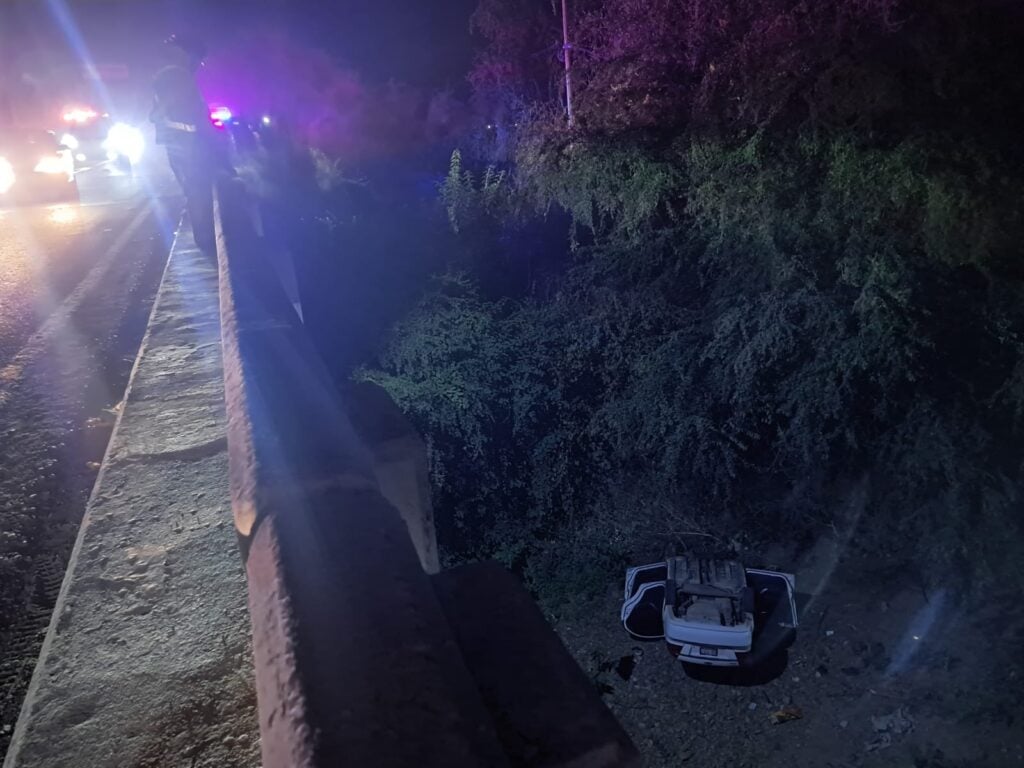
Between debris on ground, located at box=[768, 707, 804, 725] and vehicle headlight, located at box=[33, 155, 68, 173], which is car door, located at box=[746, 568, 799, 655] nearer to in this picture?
debris on ground, located at box=[768, 707, 804, 725]

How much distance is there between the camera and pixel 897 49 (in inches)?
177

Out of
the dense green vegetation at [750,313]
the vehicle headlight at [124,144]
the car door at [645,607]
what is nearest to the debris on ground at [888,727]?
the dense green vegetation at [750,313]

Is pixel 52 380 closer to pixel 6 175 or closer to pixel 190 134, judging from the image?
pixel 190 134

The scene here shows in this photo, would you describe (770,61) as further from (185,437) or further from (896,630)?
(185,437)

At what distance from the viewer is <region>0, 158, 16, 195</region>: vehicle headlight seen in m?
15.2

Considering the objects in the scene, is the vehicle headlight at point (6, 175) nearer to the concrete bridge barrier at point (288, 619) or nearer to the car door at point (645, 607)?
the concrete bridge barrier at point (288, 619)

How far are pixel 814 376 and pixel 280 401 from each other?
159 inches

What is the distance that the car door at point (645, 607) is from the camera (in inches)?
185

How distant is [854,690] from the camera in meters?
4.16

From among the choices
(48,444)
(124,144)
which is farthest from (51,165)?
(48,444)

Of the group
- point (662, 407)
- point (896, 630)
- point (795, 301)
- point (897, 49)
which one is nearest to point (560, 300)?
point (662, 407)

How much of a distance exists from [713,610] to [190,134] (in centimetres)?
782

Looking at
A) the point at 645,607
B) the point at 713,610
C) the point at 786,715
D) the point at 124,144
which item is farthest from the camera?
the point at 124,144

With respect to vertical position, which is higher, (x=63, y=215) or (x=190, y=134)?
(x=190, y=134)
